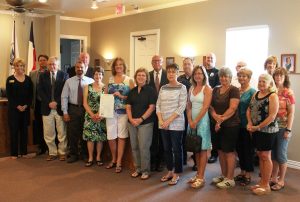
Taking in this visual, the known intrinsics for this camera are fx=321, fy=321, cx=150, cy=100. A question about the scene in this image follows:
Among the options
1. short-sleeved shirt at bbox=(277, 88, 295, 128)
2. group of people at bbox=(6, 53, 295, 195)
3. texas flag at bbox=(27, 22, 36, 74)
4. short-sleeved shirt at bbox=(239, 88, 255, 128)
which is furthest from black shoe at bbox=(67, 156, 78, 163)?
texas flag at bbox=(27, 22, 36, 74)

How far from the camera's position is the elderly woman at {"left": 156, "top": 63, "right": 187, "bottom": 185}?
3.59 metres

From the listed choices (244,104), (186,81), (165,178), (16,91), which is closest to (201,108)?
(244,104)

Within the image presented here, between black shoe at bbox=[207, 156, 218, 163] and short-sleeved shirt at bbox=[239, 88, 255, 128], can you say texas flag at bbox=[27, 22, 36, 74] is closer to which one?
black shoe at bbox=[207, 156, 218, 163]

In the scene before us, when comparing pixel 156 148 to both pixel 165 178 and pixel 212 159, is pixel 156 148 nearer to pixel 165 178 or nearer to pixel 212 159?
pixel 165 178

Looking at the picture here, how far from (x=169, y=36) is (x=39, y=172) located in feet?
12.1

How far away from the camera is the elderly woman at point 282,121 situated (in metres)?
3.52

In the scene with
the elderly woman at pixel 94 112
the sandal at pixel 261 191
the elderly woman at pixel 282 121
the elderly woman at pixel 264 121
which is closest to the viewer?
the elderly woman at pixel 264 121

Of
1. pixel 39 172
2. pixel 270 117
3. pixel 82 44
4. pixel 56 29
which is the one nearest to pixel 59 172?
pixel 39 172

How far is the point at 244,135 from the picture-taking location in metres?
3.68

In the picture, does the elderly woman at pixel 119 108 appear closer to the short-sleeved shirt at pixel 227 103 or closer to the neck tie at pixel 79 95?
the neck tie at pixel 79 95

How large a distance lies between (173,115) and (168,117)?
0.07m

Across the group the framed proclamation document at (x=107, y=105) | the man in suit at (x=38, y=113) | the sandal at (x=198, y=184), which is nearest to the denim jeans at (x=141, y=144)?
the framed proclamation document at (x=107, y=105)

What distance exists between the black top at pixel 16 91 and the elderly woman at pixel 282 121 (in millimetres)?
3434

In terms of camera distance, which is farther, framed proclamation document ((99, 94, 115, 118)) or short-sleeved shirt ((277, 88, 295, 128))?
framed proclamation document ((99, 94, 115, 118))
